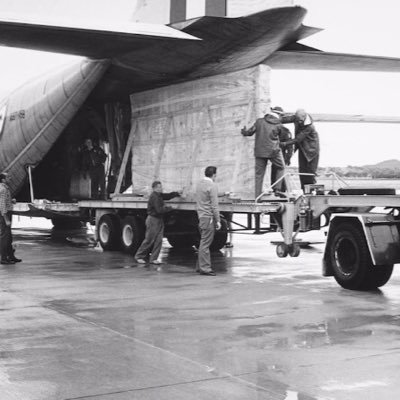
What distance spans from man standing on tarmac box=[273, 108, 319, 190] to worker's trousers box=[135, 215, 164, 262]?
3133 mm

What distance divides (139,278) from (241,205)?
2.35 metres

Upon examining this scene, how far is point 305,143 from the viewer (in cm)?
1308

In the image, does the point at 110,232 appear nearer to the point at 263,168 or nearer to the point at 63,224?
the point at 263,168

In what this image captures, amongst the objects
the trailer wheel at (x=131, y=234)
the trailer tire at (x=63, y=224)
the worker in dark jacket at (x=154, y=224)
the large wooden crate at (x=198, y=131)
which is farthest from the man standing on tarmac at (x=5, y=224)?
the trailer tire at (x=63, y=224)

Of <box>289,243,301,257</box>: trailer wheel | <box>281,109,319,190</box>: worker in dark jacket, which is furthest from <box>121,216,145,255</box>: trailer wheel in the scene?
<box>289,243,301,257</box>: trailer wheel

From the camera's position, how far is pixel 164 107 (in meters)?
15.5

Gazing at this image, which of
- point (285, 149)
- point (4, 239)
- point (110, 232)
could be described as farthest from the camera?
point (110, 232)

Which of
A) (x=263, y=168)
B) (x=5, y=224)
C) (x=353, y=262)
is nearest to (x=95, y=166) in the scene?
(x=5, y=224)

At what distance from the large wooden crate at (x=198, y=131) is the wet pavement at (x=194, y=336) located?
2.46 metres

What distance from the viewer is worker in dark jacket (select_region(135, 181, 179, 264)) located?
539 inches

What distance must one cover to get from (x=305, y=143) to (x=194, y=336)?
6.93 metres

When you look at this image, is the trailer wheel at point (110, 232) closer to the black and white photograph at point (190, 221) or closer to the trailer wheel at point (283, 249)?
the black and white photograph at point (190, 221)

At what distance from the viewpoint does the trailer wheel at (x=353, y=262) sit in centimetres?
998

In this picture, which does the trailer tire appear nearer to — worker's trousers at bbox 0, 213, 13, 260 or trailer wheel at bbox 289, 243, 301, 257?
worker's trousers at bbox 0, 213, 13, 260
